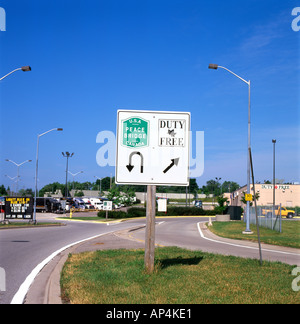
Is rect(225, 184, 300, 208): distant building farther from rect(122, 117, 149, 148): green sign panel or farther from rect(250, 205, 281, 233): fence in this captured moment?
rect(122, 117, 149, 148): green sign panel

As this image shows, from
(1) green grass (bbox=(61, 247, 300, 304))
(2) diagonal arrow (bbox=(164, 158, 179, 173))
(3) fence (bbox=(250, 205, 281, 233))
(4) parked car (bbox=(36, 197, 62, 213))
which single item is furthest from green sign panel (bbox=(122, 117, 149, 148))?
(4) parked car (bbox=(36, 197, 62, 213))

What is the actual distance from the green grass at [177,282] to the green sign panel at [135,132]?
305 cm

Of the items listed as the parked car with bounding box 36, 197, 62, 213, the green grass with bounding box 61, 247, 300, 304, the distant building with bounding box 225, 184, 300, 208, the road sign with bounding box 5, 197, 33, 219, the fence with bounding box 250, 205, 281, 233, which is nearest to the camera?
the green grass with bounding box 61, 247, 300, 304

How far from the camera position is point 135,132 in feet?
31.9

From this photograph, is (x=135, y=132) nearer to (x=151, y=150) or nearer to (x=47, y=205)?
(x=151, y=150)

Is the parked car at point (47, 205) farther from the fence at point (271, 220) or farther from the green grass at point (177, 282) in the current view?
the green grass at point (177, 282)

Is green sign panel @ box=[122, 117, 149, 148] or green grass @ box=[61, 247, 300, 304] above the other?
green sign panel @ box=[122, 117, 149, 148]

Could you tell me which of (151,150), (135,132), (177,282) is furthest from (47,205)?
(177,282)

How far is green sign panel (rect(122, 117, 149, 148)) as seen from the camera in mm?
9641

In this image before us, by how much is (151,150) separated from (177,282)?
319cm

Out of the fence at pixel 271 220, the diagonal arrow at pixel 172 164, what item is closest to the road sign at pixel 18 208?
the fence at pixel 271 220

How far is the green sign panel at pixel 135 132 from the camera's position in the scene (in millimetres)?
9641

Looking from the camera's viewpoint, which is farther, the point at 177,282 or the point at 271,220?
the point at 271,220
